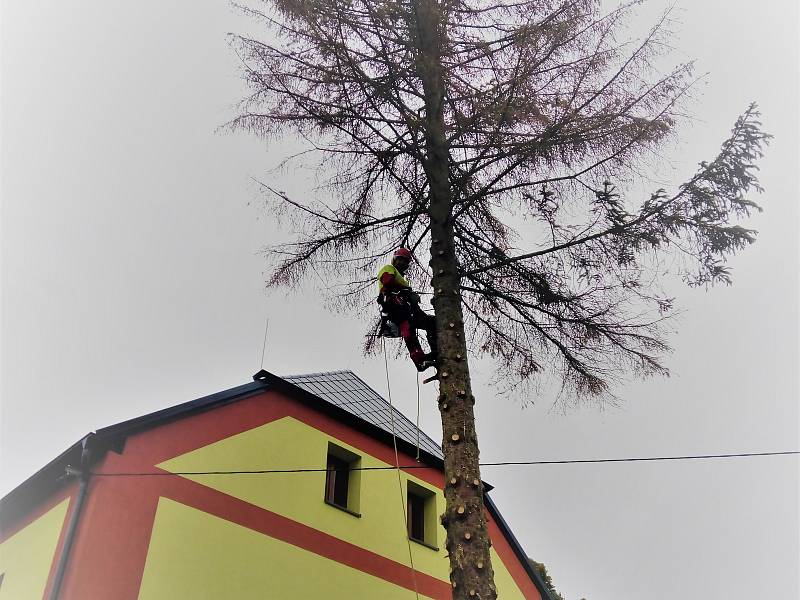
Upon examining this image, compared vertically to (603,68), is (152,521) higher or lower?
lower

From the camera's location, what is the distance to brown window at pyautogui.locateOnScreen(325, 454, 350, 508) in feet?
31.0

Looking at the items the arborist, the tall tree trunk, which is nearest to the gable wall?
Result: the arborist

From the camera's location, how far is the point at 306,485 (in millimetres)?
8805

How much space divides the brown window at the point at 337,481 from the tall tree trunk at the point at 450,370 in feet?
13.9

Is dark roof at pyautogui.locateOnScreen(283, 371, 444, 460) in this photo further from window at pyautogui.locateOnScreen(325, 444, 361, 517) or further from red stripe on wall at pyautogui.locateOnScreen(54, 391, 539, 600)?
window at pyautogui.locateOnScreen(325, 444, 361, 517)

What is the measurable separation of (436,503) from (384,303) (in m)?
5.17

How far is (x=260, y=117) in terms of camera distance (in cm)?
694

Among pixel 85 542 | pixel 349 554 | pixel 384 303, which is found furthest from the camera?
pixel 349 554

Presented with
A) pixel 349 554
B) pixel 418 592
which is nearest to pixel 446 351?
pixel 349 554

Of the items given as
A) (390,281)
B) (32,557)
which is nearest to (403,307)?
(390,281)

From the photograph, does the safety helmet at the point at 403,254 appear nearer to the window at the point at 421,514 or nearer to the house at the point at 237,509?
the house at the point at 237,509

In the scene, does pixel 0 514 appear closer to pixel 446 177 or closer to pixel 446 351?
pixel 446 351

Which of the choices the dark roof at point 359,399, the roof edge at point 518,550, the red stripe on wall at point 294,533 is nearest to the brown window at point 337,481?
the red stripe on wall at point 294,533

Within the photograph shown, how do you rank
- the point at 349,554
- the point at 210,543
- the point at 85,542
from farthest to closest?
the point at 349,554, the point at 210,543, the point at 85,542
